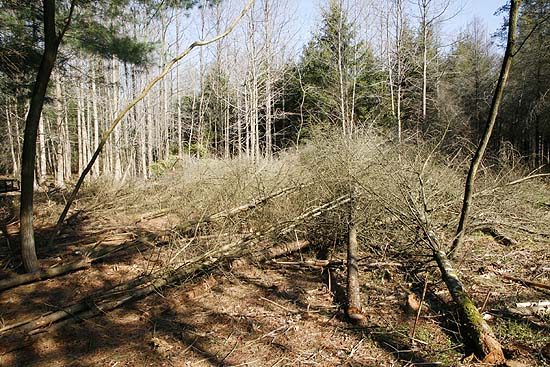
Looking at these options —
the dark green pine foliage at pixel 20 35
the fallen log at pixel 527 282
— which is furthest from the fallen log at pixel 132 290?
the dark green pine foliage at pixel 20 35

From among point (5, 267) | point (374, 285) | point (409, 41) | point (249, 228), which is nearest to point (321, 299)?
point (374, 285)

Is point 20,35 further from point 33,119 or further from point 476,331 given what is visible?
point 476,331

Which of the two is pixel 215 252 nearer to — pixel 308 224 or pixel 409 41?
pixel 308 224

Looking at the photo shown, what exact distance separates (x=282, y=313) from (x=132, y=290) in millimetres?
1724

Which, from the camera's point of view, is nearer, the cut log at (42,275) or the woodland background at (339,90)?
the cut log at (42,275)

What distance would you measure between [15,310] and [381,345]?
3.79 metres

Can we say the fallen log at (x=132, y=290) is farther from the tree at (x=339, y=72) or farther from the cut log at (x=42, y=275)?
the tree at (x=339, y=72)

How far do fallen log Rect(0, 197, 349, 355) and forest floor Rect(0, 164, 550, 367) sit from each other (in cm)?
8

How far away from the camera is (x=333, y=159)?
5809 mm

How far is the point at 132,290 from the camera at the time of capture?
390 cm

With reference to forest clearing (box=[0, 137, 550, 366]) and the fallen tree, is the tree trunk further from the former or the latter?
forest clearing (box=[0, 137, 550, 366])

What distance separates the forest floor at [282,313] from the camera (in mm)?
2938

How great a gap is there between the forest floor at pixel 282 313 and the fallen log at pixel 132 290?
0.25ft

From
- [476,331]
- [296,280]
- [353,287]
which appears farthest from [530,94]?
[476,331]
